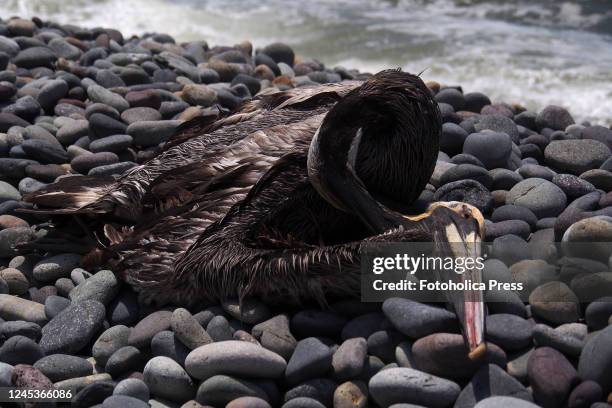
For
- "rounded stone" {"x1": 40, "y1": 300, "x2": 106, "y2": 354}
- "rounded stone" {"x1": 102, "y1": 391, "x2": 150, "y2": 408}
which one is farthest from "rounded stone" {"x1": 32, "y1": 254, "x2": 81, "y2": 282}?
"rounded stone" {"x1": 102, "y1": 391, "x2": 150, "y2": 408}

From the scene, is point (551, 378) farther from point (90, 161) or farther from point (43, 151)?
point (43, 151)

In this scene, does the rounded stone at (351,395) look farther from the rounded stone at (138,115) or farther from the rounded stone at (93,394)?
the rounded stone at (138,115)

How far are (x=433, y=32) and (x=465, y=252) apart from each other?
374 inches

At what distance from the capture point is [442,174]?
Answer: 475 cm

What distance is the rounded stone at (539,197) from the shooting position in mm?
4348

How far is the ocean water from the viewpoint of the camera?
31.7 ft

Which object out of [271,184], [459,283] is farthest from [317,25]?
[459,283]

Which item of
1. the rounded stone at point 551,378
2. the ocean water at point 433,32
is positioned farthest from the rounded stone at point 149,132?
the ocean water at point 433,32

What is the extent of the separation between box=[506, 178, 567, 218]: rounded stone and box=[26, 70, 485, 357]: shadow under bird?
63cm

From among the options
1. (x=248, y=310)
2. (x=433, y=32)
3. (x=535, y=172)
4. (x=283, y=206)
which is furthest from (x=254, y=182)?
(x=433, y=32)

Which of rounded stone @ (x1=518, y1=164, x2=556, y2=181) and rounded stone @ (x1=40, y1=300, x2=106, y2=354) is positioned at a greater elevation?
rounded stone @ (x1=518, y1=164, x2=556, y2=181)

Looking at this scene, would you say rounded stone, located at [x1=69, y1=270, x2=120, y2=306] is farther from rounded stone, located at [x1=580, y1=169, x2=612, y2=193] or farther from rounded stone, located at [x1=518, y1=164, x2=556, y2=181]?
rounded stone, located at [x1=580, y1=169, x2=612, y2=193]

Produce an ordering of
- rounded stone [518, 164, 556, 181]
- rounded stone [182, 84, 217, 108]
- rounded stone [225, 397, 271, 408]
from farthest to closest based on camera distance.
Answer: rounded stone [182, 84, 217, 108] < rounded stone [518, 164, 556, 181] < rounded stone [225, 397, 271, 408]

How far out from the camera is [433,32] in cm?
1229
